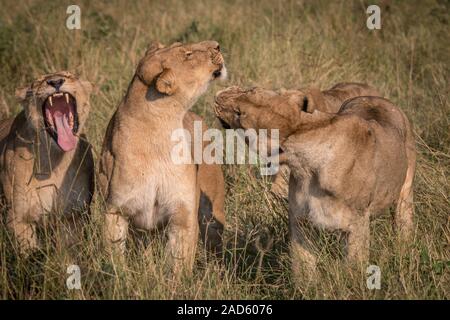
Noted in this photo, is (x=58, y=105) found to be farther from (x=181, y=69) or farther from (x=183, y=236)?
(x=183, y=236)

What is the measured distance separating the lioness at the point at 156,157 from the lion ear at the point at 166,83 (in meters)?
0.02

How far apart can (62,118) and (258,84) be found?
2.76 m

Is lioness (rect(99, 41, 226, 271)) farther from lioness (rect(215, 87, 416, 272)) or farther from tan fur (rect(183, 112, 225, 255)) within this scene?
tan fur (rect(183, 112, 225, 255))

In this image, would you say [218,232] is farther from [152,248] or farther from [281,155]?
[281,155]

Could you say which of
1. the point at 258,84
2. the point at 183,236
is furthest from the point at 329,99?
the point at 183,236

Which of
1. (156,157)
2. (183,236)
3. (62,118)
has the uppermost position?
(62,118)

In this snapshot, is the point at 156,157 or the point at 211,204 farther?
the point at 211,204

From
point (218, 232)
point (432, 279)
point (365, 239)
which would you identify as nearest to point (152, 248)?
point (218, 232)

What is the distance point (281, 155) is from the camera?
4.52 m

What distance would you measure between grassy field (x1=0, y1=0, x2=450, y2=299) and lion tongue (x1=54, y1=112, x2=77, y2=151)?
1.41 ft

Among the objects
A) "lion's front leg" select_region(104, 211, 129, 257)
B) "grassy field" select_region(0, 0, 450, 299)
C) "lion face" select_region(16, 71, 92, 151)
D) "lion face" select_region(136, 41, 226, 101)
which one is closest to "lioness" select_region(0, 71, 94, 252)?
"lion face" select_region(16, 71, 92, 151)

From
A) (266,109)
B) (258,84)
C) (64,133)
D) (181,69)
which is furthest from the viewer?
(258,84)

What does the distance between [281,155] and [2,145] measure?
1.85 metres

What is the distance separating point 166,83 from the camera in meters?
4.55
